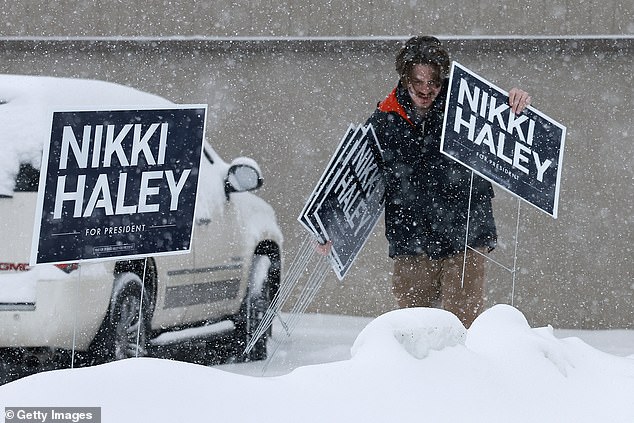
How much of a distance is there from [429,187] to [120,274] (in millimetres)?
1801

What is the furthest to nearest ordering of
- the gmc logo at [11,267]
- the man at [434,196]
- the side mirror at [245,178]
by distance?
1. the side mirror at [245,178]
2. the gmc logo at [11,267]
3. the man at [434,196]

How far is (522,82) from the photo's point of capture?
10.8 m

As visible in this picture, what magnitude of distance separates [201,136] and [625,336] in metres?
5.85

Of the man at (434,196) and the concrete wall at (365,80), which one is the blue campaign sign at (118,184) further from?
the concrete wall at (365,80)

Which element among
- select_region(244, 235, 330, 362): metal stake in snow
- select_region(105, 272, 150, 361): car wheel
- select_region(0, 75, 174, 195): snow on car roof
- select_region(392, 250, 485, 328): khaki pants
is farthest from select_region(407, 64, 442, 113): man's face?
select_region(105, 272, 150, 361): car wheel

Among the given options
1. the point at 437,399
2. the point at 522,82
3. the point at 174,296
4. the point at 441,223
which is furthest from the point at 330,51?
the point at 437,399

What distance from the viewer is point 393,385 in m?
3.04

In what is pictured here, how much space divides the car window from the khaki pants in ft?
6.14

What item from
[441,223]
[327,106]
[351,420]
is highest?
[327,106]

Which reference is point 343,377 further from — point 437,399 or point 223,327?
point 223,327

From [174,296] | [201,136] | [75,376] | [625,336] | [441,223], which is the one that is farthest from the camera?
[625,336]

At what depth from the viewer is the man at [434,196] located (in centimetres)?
599
